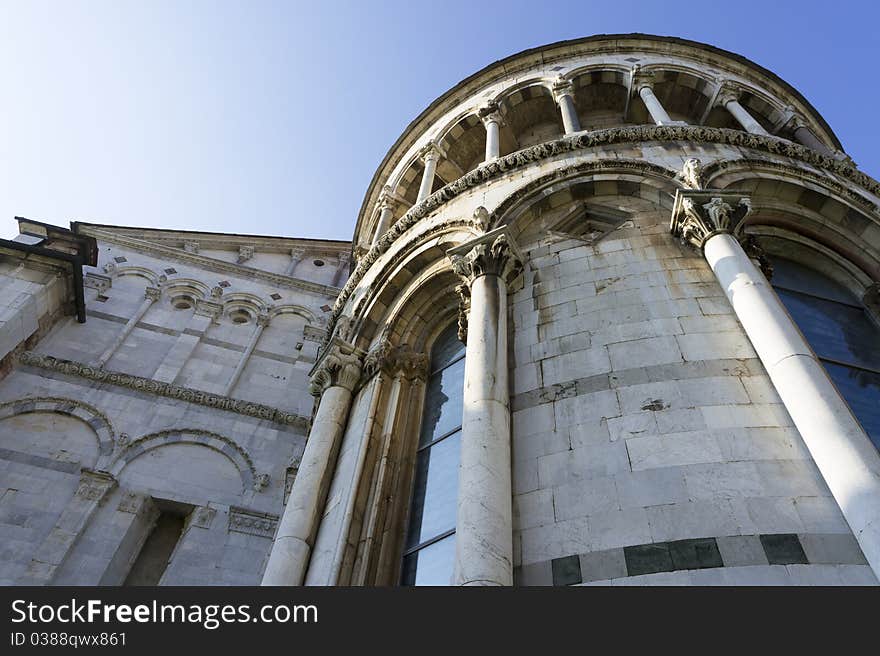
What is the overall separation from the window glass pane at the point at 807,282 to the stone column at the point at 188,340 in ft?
39.9

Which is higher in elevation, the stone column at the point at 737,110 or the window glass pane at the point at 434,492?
the stone column at the point at 737,110

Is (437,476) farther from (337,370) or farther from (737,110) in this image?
(737,110)

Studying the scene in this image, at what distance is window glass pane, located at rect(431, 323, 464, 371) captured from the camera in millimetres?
9424

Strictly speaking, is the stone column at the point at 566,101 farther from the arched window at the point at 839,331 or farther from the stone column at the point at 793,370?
the arched window at the point at 839,331

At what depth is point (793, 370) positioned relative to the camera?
224 inches

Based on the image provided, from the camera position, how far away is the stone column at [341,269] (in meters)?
19.0

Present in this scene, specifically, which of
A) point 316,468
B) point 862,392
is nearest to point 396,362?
point 316,468

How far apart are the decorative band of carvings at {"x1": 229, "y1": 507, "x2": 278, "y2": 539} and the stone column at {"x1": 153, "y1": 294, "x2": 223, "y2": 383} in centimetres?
402

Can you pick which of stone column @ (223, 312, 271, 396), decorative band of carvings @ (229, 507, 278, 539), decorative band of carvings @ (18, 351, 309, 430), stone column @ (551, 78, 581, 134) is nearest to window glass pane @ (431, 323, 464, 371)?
decorative band of carvings @ (229, 507, 278, 539)

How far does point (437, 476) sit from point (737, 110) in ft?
33.8

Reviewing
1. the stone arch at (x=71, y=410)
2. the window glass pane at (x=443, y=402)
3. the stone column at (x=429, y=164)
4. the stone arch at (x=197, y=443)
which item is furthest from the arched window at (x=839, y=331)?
the stone arch at (x=71, y=410)
